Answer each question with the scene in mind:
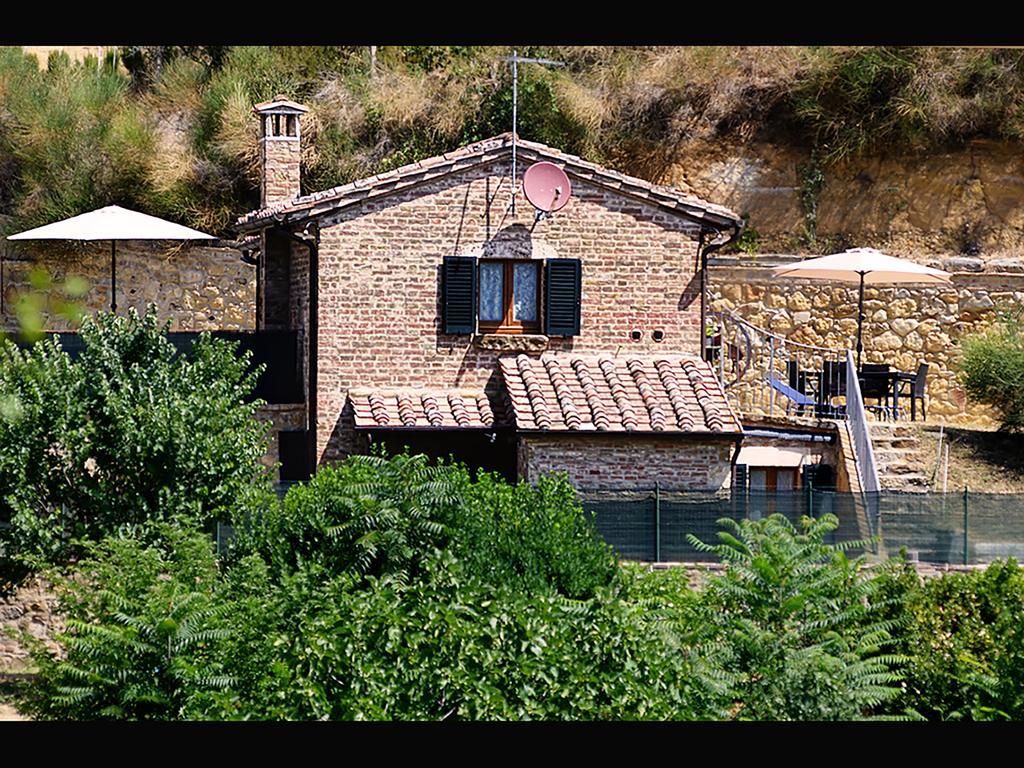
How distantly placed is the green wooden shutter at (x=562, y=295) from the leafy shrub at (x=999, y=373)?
7.45 meters

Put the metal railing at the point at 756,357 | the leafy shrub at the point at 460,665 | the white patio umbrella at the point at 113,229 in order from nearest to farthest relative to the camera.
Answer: the leafy shrub at the point at 460,665
the white patio umbrella at the point at 113,229
the metal railing at the point at 756,357

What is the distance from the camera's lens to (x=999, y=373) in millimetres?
26547

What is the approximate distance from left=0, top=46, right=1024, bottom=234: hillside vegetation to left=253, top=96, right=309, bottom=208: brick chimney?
17.6 feet

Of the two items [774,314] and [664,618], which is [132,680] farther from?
[774,314]

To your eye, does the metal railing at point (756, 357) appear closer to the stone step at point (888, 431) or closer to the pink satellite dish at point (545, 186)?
the stone step at point (888, 431)

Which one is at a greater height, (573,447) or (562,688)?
(573,447)

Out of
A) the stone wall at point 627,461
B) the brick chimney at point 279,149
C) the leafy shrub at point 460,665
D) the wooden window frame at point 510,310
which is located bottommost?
the leafy shrub at point 460,665

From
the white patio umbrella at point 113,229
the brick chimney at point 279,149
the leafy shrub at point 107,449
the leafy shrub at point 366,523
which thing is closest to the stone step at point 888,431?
the leafy shrub at point 366,523

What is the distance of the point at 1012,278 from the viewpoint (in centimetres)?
3047

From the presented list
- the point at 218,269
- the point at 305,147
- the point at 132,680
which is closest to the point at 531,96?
the point at 305,147

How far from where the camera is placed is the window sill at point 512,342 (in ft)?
76.2

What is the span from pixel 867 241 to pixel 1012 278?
119 inches

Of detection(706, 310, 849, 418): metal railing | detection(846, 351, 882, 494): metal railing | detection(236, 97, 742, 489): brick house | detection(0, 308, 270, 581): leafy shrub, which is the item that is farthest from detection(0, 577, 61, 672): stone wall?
detection(706, 310, 849, 418): metal railing

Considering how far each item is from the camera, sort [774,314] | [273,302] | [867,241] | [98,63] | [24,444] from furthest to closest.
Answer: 1. [98,63]
2. [867,241]
3. [774,314]
4. [273,302]
5. [24,444]
